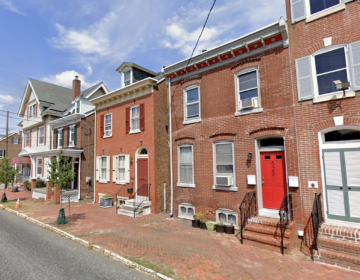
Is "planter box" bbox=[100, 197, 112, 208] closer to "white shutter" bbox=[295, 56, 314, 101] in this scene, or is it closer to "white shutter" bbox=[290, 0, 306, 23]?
"white shutter" bbox=[295, 56, 314, 101]

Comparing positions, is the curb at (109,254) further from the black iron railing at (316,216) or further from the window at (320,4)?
the window at (320,4)

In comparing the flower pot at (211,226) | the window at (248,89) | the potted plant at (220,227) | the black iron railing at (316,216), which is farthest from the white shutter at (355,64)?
the flower pot at (211,226)

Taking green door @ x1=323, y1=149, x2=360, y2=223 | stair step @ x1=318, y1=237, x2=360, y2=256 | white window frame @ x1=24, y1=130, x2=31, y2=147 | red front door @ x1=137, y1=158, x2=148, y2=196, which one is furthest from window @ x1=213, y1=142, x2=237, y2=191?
A: white window frame @ x1=24, y1=130, x2=31, y2=147

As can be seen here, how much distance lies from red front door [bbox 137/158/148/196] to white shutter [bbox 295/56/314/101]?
8767 millimetres

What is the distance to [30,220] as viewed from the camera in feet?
37.1

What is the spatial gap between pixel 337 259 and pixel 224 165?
4971 mm

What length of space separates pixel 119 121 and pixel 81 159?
5684 mm

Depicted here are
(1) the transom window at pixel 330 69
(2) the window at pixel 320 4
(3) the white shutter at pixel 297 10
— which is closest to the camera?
(1) the transom window at pixel 330 69

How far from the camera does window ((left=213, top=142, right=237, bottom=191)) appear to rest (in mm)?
9261

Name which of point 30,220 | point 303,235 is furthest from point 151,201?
point 303,235

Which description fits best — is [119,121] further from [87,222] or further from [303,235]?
[303,235]

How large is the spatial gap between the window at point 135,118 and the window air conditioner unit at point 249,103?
692 cm

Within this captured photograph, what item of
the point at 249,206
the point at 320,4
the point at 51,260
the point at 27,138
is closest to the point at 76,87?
the point at 27,138

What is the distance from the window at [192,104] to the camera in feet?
36.1
